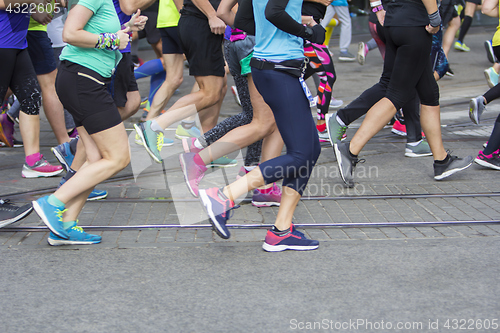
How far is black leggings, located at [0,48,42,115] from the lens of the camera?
192 inches

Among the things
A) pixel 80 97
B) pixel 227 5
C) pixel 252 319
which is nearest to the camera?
pixel 252 319

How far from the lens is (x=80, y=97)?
359 centimetres

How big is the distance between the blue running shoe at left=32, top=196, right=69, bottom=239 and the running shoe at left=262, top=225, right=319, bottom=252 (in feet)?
4.02

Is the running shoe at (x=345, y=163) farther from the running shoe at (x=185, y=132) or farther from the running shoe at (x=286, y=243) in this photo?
the running shoe at (x=185, y=132)

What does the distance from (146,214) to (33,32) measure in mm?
2318

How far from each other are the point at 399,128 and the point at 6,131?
419cm

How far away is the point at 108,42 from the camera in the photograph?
3.55 m

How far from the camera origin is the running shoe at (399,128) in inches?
263

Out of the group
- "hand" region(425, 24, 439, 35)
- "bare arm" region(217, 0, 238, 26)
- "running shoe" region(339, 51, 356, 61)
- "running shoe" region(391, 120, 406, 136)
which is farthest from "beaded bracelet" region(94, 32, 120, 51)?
"running shoe" region(339, 51, 356, 61)

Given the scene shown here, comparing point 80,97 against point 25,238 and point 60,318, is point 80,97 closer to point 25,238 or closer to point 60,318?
point 25,238

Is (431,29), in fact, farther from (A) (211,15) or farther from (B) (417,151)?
(A) (211,15)

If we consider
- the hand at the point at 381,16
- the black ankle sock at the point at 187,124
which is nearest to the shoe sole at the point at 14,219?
the black ankle sock at the point at 187,124

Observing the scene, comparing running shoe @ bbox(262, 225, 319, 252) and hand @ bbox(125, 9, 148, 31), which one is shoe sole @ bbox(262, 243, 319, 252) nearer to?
running shoe @ bbox(262, 225, 319, 252)

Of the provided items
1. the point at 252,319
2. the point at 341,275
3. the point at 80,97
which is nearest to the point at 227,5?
the point at 80,97
